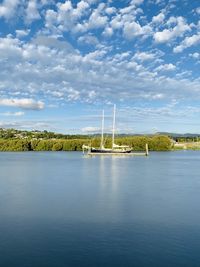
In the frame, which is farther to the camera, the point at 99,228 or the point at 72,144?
the point at 72,144

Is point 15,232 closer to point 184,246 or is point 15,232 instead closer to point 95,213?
point 95,213

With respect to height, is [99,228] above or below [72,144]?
below

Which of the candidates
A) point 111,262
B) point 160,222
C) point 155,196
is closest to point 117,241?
point 111,262

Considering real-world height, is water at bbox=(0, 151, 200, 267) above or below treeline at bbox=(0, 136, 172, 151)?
below

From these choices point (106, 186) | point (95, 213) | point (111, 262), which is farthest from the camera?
point (106, 186)

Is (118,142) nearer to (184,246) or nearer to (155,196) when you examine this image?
(155,196)

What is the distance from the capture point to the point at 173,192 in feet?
97.5

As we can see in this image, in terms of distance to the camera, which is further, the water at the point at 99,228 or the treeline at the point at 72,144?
the treeline at the point at 72,144

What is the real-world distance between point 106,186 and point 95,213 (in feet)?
41.2

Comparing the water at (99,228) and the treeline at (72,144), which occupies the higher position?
the treeline at (72,144)

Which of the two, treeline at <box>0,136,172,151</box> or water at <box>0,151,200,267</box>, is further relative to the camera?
treeline at <box>0,136,172,151</box>

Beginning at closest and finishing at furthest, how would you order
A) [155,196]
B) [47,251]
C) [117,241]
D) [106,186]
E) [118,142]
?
[47,251] → [117,241] → [155,196] → [106,186] → [118,142]

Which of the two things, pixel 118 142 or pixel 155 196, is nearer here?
pixel 155 196

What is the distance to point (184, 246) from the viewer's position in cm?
1476
